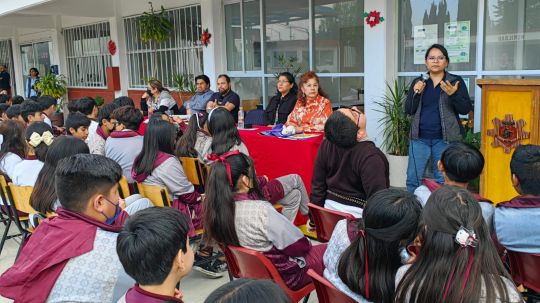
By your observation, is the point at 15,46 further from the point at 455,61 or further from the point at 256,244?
the point at 256,244

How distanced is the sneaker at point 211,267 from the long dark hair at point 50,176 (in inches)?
42.8

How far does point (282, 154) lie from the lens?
4.23 m

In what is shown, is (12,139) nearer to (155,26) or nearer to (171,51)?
(155,26)

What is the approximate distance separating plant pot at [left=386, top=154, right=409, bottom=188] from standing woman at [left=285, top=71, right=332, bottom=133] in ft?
3.13

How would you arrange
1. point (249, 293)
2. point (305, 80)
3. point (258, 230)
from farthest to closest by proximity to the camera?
1. point (305, 80)
2. point (258, 230)
3. point (249, 293)

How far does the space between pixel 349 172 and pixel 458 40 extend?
2913 millimetres

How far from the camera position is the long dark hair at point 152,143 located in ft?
10.5

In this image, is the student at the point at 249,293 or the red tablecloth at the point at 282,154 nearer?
the student at the point at 249,293

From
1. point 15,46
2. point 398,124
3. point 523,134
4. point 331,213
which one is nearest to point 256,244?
point 331,213

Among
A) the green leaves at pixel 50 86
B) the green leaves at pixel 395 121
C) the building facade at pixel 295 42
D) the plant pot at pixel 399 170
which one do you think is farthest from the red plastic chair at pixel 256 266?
the green leaves at pixel 50 86

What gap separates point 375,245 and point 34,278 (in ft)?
3.88

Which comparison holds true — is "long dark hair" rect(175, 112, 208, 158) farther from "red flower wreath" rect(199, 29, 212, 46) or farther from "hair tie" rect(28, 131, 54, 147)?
"red flower wreath" rect(199, 29, 212, 46)

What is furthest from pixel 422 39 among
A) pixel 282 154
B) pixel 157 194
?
pixel 157 194

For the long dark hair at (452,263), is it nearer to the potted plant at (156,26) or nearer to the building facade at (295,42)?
the building facade at (295,42)
